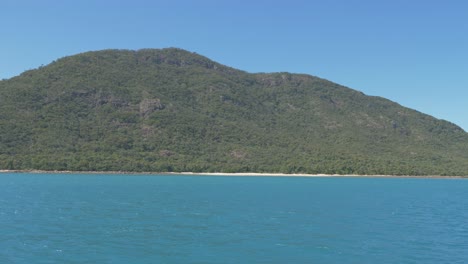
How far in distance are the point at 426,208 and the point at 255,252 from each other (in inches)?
2008

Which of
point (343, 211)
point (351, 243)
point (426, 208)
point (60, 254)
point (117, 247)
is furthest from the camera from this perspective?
point (426, 208)

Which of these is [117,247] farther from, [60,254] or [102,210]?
[102,210]

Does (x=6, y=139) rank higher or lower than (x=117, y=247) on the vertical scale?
higher

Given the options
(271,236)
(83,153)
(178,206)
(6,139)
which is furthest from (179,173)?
(271,236)

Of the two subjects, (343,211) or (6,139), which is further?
(6,139)

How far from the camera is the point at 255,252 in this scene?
41219 millimetres

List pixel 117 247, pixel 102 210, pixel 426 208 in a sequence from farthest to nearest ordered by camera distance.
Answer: pixel 426 208
pixel 102 210
pixel 117 247

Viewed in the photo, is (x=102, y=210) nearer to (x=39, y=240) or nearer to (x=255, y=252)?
(x=39, y=240)

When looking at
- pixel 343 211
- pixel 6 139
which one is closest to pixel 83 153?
pixel 6 139

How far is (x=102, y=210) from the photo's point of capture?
220 ft

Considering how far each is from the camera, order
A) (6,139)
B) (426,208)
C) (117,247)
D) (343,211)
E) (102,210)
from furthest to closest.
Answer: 1. (6,139)
2. (426,208)
3. (343,211)
4. (102,210)
5. (117,247)

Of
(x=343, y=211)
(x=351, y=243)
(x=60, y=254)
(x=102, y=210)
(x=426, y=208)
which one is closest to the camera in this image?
(x=60, y=254)

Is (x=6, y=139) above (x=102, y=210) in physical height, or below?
above

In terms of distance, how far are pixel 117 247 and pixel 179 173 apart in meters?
158
